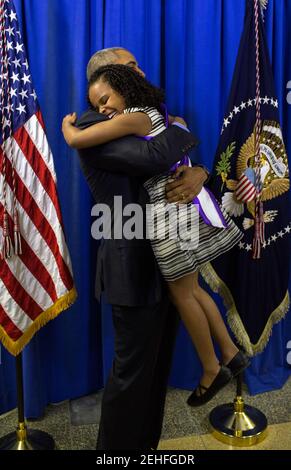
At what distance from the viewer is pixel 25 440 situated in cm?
212

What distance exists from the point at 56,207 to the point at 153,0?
1.13 meters

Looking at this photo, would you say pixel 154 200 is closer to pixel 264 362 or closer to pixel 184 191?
pixel 184 191

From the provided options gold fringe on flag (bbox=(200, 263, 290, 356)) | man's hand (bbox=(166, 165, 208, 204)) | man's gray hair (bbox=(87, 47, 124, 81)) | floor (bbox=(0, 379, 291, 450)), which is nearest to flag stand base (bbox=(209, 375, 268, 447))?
floor (bbox=(0, 379, 291, 450))

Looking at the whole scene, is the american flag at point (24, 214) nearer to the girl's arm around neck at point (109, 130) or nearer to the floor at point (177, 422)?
the girl's arm around neck at point (109, 130)

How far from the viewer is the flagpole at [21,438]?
2076mm

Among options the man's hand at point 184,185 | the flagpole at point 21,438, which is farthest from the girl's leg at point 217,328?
the flagpole at point 21,438

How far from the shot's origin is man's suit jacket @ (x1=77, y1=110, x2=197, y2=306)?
1556 millimetres

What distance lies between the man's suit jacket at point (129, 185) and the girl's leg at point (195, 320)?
67mm

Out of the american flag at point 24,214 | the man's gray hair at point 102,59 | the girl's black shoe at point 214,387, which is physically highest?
the man's gray hair at point 102,59

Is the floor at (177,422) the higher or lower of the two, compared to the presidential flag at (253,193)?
lower

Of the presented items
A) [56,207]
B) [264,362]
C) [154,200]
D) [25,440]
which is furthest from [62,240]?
[264,362]

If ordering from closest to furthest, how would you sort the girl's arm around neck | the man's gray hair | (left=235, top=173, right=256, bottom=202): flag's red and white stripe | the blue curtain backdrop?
the girl's arm around neck < the man's gray hair < (left=235, top=173, right=256, bottom=202): flag's red and white stripe < the blue curtain backdrop

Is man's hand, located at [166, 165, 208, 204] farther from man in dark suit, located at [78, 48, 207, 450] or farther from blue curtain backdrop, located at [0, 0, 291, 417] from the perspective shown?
blue curtain backdrop, located at [0, 0, 291, 417]

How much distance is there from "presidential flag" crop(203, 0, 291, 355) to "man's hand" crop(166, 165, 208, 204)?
51 centimetres
